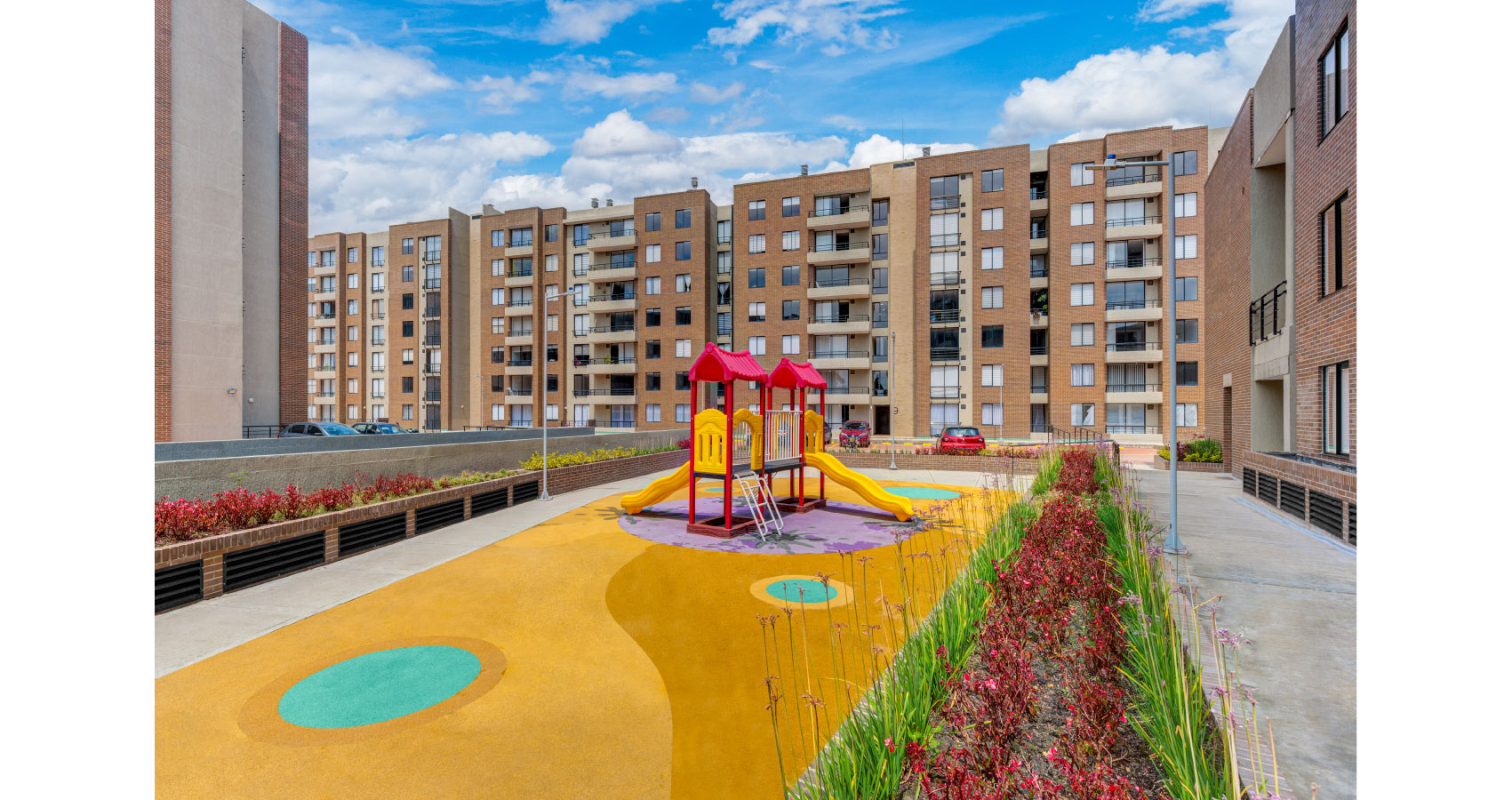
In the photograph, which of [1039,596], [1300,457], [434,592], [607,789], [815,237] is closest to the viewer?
[607,789]

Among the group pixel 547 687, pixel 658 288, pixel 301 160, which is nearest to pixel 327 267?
pixel 658 288

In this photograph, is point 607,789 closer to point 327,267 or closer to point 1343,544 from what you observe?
point 1343,544

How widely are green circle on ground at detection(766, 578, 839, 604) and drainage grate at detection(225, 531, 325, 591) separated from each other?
25.7ft

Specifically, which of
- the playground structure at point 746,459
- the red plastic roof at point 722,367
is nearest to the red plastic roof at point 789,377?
the playground structure at point 746,459

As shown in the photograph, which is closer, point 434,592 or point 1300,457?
point 434,592

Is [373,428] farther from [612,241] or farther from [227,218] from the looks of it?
[612,241]

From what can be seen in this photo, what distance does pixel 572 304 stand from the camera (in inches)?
2282

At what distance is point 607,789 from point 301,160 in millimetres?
34037

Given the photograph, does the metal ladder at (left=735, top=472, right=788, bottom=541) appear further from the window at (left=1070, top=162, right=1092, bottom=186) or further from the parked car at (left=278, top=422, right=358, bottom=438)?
the window at (left=1070, top=162, right=1092, bottom=186)

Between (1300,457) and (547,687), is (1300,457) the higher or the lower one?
the higher one

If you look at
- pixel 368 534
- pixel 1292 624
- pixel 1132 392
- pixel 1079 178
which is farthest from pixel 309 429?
pixel 1079 178

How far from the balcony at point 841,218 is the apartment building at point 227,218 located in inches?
1322

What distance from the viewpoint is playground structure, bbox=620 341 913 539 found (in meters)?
14.1

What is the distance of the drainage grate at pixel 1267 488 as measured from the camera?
576 inches
